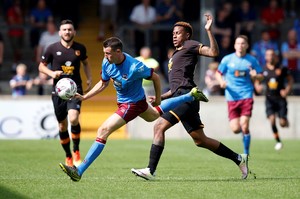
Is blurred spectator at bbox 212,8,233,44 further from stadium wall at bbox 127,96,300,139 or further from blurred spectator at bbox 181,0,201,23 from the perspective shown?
stadium wall at bbox 127,96,300,139

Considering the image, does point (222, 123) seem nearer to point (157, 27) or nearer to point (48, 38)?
point (157, 27)

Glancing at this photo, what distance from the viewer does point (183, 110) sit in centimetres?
1273

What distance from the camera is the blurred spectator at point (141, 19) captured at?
2716cm

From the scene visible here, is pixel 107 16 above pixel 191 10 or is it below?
below

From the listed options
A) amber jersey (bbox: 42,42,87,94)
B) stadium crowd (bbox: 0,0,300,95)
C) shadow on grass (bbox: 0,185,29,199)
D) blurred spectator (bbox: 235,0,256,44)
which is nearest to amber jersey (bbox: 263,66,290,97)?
stadium crowd (bbox: 0,0,300,95)

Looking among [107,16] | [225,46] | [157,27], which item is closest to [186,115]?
[225,46]

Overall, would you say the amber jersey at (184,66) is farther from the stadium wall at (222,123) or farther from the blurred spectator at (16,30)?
the blurred spectator at (16,30)

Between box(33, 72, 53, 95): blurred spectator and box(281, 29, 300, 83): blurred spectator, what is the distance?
7.03m

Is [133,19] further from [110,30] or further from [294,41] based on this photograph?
[294,41]

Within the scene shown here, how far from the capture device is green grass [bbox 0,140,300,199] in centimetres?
1111

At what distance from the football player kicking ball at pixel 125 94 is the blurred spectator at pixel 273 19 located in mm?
15516

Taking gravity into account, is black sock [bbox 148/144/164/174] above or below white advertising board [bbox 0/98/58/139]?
above

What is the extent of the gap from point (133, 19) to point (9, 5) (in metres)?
4.23

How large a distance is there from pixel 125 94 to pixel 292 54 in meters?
15.0
